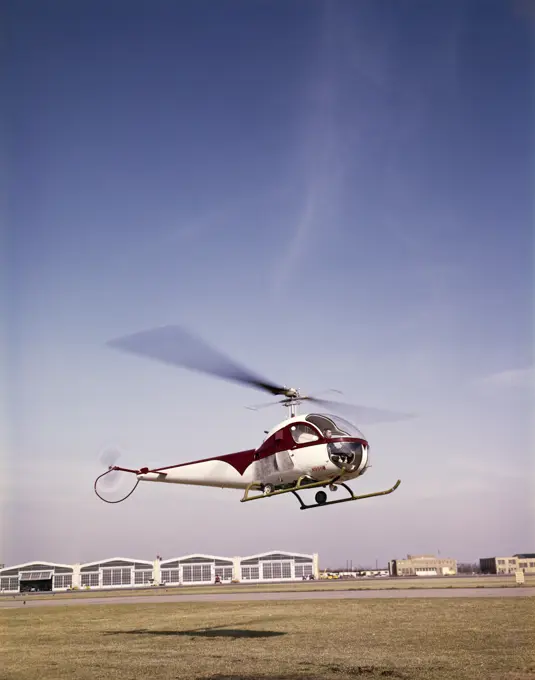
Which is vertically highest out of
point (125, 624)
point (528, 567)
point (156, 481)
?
point (156, 481)

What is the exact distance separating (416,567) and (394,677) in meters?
165

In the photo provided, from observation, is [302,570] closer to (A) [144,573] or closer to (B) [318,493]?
(A) [144,573]

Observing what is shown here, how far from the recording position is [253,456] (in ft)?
84.7

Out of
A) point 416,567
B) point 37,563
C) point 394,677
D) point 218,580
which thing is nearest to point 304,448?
point 394,677

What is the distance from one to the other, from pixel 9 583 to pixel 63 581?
11111mm

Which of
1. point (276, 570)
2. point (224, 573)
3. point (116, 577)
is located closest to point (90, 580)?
point (116, 577)

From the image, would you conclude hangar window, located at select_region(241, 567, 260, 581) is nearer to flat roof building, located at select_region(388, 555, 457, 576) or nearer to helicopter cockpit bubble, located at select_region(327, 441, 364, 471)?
flat roof building, located at select_region(388, 555, 457, 576)

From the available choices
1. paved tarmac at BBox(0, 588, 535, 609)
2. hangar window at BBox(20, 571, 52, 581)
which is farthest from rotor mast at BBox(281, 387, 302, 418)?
hangar window at BBox(20, 571, 52, 581)

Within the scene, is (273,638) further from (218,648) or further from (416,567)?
(416,567)

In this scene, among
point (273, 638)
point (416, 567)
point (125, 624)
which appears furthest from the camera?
point (416, 567)

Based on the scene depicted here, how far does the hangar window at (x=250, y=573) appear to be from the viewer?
13538 cm

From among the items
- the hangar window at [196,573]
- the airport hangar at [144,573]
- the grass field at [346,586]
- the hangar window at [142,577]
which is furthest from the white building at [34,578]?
the grass field at [346,586]

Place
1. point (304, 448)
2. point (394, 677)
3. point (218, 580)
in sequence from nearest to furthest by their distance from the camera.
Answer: point (394, 677), point (304, 448), point (218, 580)

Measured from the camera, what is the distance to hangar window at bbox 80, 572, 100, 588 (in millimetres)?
134250
